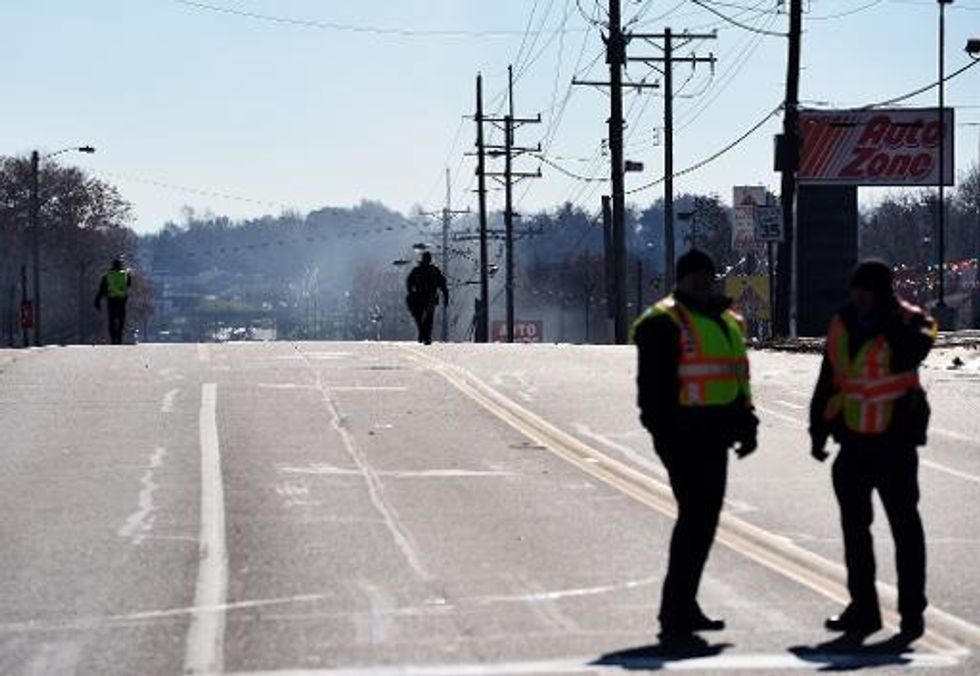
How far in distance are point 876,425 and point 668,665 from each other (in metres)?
1.83

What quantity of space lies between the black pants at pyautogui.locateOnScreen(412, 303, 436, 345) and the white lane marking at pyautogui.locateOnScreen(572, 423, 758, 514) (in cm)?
1550

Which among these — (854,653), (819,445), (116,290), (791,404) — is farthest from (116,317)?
(854,653)

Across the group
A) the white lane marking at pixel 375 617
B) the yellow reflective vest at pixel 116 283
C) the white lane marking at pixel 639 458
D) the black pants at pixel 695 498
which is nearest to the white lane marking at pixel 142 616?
the white lane marking at pixel 375 617

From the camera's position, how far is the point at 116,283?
42.7 metres

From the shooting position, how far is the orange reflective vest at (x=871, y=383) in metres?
11.2

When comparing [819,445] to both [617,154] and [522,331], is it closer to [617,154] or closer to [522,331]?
[617,154]

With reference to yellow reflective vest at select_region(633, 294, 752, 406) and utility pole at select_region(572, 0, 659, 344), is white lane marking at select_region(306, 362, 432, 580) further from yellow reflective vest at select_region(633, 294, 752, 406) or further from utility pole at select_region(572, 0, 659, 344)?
utility pole at select_region(572, 0, 659, 344)

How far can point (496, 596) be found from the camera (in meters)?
12.3

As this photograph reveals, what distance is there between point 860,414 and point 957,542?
3750mm

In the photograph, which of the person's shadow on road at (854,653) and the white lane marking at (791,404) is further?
the white lane marking at (791,404)

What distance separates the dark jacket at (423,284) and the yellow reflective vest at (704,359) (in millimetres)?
27232

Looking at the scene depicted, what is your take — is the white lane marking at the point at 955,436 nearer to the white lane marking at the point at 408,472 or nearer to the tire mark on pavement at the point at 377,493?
the white lane marking at the point at 408,472

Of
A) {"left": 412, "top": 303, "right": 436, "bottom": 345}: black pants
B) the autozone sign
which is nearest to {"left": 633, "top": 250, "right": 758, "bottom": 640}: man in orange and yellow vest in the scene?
→ {"left": 412, "top": 303, "right": 436, "bottom": 345}: black pants

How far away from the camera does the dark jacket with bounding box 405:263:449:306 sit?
38594 mm
